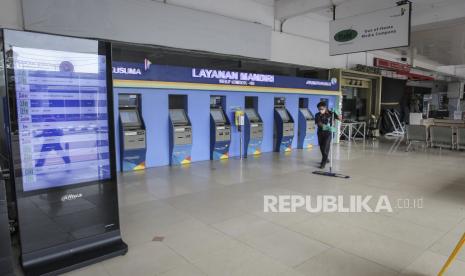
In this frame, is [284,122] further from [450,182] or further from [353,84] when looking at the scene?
[353,84]

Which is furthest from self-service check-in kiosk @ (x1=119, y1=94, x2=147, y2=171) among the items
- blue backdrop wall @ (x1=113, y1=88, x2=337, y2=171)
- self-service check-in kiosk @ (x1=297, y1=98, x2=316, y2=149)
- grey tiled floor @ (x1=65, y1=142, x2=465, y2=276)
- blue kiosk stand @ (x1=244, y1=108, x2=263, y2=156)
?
self-service check-in kiosk @ (x1=297, y1=98, x2=316, y2=149)

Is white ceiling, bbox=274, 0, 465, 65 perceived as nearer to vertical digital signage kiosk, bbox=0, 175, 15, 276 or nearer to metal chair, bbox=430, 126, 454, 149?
→ metal chair, bbox=430, 126, 454, 149

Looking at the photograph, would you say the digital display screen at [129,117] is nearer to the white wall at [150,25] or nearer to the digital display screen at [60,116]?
the white wall at [150,25]

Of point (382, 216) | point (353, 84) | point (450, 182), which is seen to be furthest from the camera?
point (353, 84)

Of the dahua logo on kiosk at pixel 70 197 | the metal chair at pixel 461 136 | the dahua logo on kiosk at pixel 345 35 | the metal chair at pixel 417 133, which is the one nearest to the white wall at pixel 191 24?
the dahua logo on kiosk at pixel 345 35

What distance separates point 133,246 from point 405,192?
409 cm

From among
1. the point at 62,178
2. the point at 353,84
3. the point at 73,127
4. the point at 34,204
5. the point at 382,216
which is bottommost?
the point at 382,216

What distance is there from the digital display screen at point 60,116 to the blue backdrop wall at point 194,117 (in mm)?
3372

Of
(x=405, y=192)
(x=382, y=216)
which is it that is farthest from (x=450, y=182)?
(x=382, y=216)

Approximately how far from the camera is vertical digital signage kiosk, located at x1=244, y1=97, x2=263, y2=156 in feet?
26.0

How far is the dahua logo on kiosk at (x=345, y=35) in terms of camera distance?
6250 millimetres

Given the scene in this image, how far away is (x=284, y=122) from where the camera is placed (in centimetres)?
868

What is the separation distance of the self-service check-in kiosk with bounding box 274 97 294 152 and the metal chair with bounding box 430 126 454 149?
15.0ft

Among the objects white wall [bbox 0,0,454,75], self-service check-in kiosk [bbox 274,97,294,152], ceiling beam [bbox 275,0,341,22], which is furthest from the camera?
self-service check-in kiosk [bbox 274,97,294,152]
